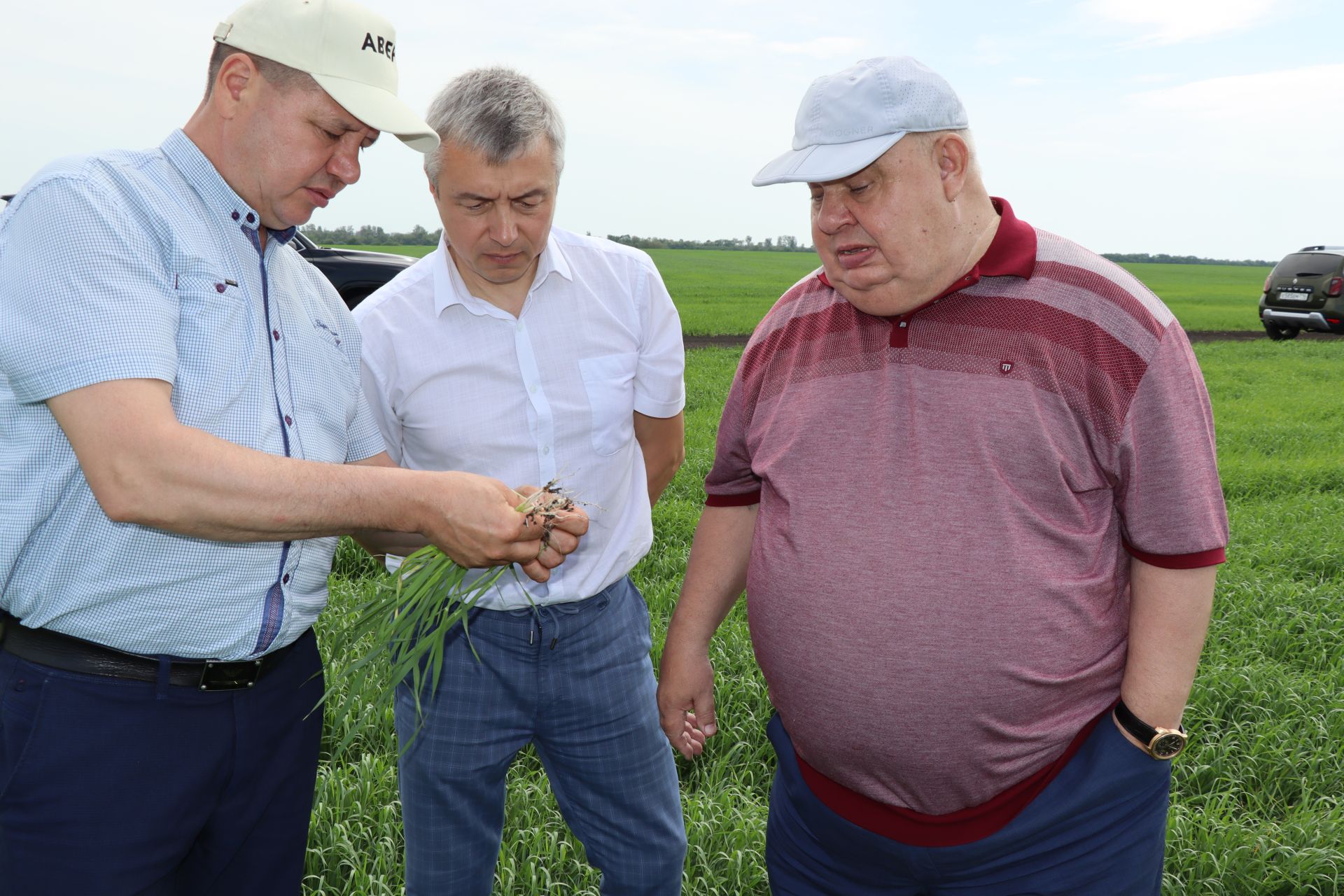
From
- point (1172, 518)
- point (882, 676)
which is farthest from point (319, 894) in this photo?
point (1172, 518)

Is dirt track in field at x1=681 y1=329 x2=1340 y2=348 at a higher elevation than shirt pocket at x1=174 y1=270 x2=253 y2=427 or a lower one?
lower

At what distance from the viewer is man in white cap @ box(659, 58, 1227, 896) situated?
2.08 metres

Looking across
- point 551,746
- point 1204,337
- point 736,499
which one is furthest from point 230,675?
point 1204,337

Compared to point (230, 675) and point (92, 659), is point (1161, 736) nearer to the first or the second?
point (230, 675)

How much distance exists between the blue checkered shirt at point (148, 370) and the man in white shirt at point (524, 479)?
1.43 feet

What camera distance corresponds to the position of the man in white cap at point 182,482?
1781 mm

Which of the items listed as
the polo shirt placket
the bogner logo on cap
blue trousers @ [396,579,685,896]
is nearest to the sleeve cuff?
blue trousers @ [396,579,685,896]

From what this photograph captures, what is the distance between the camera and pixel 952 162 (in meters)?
2.20

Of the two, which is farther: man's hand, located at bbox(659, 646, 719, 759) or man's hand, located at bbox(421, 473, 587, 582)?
man's hand, located at bbox(659, 646, 719, 759)

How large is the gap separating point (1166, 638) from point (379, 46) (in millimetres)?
2053

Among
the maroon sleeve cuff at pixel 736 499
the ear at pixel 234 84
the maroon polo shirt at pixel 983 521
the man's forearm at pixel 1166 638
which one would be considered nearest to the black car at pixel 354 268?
the maroon sleeve cuff at pixel 736 499

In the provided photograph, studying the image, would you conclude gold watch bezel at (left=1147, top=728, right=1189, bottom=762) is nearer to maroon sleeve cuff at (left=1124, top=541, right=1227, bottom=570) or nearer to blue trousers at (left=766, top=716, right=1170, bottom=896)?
blue trousers at (left=766, top=716, right=1170, bottom=896)

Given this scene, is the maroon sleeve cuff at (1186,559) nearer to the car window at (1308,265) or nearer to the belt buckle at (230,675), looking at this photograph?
the belt buckle at (230,675)

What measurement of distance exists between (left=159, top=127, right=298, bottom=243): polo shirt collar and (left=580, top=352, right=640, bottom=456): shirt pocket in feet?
3.20
